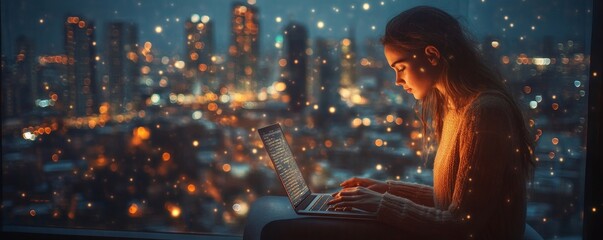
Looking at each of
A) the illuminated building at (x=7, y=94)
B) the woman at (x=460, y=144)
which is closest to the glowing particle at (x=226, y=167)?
the woman at (x=460, y=144)

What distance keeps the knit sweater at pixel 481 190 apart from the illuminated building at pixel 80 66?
5.13 feet

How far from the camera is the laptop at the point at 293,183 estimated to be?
1.45 m

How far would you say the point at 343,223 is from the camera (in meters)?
1.38

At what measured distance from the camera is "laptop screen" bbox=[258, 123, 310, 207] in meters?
1.55

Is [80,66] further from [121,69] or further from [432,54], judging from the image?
[432,54]

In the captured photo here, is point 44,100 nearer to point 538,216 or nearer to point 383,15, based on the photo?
point 383,15

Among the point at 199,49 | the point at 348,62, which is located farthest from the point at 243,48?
the point at 348,62

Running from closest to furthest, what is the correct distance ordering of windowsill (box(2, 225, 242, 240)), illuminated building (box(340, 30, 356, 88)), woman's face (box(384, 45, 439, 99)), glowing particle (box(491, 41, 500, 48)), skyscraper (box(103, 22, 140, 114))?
woman's face (box(384, 45, 439, 99)), glowing particle (box(491, 41, 500, 48)), illuminated building (box(340, 30, 356, 88)), skyscraper (box(103, 22, 140, 114)), windowsill (box(2, 225, 242, 240))

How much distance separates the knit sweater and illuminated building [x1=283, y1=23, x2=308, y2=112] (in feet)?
2.91

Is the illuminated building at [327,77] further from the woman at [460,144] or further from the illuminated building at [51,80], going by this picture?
the illuminated building at [51,80]

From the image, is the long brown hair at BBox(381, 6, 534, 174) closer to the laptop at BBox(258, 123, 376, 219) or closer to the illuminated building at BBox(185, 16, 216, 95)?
the laptop at BBox(258, 123, 376, 219)

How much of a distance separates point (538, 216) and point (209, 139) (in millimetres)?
1430

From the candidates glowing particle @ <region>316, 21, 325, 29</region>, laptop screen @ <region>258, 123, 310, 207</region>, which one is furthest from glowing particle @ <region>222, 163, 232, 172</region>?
glowing particle @ <region>316, 21, 325, 29</region>

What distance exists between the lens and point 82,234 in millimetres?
2379
